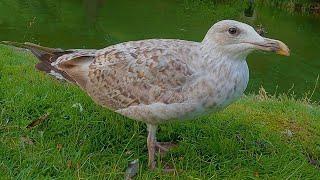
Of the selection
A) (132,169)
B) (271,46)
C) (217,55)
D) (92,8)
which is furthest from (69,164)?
(92,8)

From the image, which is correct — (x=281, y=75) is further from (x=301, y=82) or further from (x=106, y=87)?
(x=106, y=87)

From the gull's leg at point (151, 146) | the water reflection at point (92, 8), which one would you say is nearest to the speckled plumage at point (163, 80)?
the gull's leg at point (151, 146)

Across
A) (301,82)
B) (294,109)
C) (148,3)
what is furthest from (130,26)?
(294,109)

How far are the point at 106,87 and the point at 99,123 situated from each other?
0.58 m

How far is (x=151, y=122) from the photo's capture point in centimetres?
501

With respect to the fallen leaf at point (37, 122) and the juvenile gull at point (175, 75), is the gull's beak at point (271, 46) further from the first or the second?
the fallen leaf at point (37, 122)

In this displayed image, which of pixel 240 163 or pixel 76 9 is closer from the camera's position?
pixel 240 163

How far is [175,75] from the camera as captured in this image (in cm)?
481

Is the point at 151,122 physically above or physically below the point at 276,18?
above

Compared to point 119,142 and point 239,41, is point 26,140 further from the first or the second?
point 239,41

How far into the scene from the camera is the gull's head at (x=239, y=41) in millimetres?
4524

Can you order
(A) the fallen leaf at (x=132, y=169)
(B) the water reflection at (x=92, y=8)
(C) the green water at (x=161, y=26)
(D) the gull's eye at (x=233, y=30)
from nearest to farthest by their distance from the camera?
1. (D) the gull's eye at (x=233, y=30)
2. (A) the fallen leaf at (x=132, y=169)
3. (C) the green water at (x=161, y=26)
4. (B) the water reflection at (x=92, y=8)

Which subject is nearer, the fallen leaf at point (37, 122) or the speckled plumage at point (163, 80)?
the speckled plumage at point (163, 80)

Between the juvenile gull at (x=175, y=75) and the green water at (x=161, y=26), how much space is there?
951 cm
